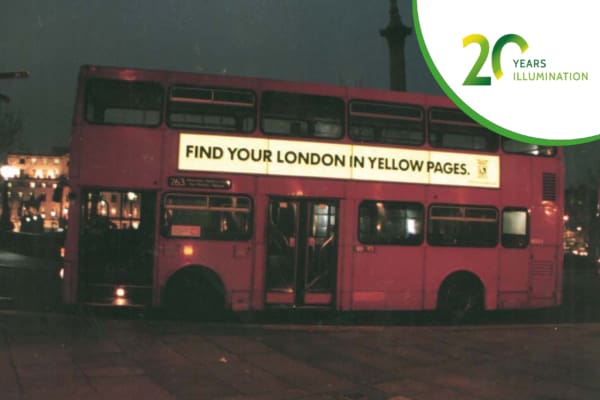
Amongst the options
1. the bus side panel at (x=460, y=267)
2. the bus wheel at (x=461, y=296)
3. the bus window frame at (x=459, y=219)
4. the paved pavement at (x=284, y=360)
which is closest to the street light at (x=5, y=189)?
the paved pavement at (x=284, y=360)

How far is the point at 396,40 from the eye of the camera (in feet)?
79.8

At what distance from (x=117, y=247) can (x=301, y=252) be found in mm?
3174

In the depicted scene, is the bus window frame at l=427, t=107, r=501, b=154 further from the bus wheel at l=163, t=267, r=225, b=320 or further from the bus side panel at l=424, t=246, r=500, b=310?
the bus wheel at l=163, t=267, r=225, b=320

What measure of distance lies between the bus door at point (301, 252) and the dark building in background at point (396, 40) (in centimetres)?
1429

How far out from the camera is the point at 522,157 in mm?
11750

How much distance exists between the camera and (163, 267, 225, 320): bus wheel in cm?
1016

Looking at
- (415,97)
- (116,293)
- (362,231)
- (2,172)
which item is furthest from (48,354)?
(2,172)

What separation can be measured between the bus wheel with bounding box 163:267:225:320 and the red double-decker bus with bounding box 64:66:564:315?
0.08 ft

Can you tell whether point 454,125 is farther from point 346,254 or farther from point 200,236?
point 200,236

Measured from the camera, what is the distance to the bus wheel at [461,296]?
455 inches

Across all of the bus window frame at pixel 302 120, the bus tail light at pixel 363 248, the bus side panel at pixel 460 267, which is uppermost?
the bus window frame at pixel 302 120

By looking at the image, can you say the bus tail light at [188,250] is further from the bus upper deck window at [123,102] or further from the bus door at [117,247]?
the bus upper deck window at [123,102]

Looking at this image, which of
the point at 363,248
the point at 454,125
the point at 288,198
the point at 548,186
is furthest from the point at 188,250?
the point at 548,186

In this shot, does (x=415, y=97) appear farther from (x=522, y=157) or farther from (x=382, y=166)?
(x=522, y=157)
